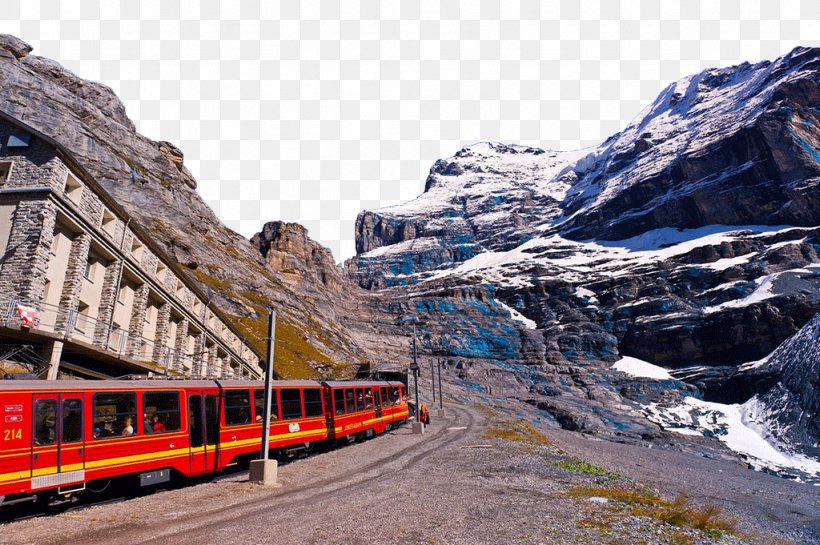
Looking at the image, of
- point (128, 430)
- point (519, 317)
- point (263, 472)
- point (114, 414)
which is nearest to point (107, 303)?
point (114, 414)

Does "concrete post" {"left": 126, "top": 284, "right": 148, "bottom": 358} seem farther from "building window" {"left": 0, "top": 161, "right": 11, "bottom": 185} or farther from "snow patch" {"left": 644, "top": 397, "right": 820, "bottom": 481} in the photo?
"snow patch" {"left": 644, "top": 397, "right": 820, "bottom": 481}

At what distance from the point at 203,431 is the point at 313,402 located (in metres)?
7.80

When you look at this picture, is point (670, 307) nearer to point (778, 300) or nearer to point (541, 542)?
point (778, 300)

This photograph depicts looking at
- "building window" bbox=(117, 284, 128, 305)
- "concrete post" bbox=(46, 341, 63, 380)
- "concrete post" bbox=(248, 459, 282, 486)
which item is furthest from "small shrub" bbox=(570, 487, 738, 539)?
"building window" bbox=(117, 284, 128, 305)

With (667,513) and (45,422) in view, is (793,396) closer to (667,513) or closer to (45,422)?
(667,513)

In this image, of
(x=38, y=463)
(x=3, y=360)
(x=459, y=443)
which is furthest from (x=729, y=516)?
(x=3, y=360)

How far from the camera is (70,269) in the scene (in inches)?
955

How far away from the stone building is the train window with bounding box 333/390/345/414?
494 inches

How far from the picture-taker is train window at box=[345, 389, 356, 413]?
28.9 metres

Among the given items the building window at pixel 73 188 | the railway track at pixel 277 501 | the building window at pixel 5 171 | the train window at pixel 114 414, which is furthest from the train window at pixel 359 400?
the building window at pixel 5 171

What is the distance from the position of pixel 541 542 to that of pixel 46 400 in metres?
13.4

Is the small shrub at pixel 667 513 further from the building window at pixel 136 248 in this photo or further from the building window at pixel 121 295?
the building window at pixel 136 248

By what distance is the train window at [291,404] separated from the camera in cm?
2236

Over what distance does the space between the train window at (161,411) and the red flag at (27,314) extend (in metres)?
8.68
